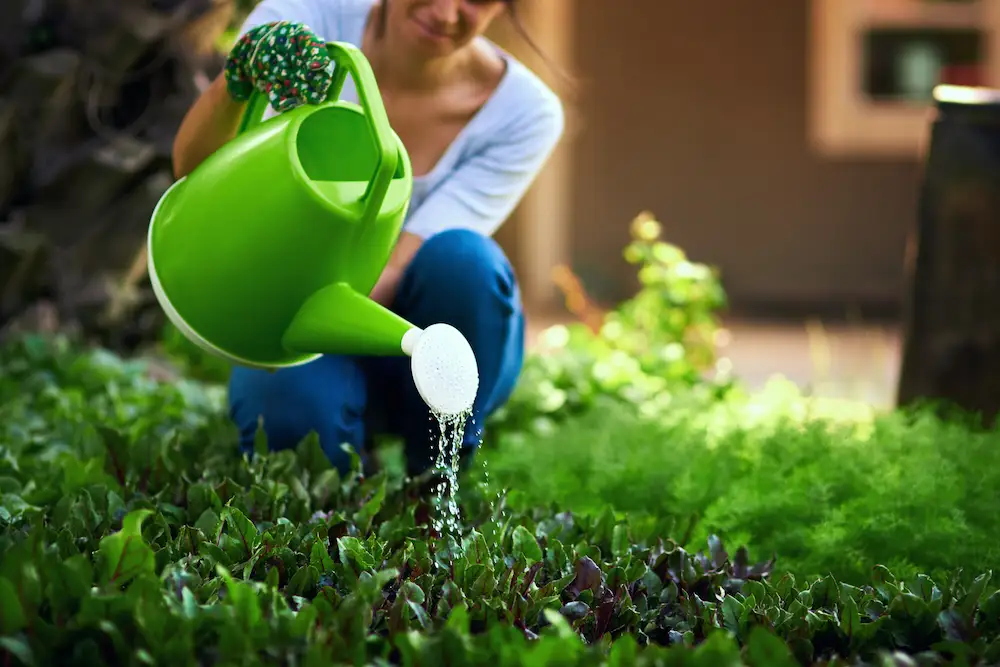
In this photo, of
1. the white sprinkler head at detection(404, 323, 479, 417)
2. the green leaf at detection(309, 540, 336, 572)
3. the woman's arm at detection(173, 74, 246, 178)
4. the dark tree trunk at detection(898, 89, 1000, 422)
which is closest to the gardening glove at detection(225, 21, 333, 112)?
the woman's arm at detection(173, 74, 246, 178)

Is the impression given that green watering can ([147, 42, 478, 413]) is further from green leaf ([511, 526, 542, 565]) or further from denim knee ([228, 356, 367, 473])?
denim knee ([228, 356, 367, 473])

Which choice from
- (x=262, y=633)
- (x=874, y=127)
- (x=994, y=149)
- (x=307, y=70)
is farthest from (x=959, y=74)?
(x=262, y=633)

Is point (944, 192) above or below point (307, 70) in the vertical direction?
below

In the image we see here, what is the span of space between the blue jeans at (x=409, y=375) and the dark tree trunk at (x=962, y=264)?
161 centimetres

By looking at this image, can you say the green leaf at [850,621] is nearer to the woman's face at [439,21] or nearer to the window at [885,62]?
the woman's face at [439,21]

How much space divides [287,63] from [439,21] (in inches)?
19.2

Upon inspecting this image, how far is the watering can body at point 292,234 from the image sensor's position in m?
1.79

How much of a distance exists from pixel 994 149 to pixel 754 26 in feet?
15.7

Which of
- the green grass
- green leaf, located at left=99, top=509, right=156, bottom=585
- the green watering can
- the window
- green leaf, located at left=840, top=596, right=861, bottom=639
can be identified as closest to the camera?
green leaf, located at left=99, top=509, right=156, bottom=585

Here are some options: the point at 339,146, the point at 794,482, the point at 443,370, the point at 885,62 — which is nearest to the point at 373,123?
the point at 339,146

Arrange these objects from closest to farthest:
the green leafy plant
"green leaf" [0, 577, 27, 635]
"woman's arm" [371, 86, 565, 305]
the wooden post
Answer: "green leaf" [0, 577, 27, 635], "woman's arm" [371, 86, 565, 305], the green leafy plant, the wooden post

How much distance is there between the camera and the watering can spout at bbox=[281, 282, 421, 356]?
1.78 m

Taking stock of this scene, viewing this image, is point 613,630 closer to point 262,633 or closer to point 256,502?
point 262,633

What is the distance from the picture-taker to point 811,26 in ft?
26.5
